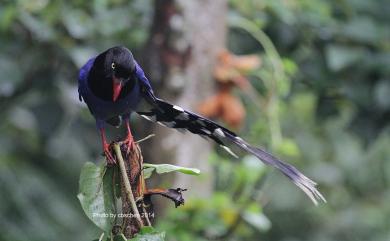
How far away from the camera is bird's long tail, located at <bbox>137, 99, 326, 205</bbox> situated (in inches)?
102

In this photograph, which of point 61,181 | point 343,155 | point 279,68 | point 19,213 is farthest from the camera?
point 343,155

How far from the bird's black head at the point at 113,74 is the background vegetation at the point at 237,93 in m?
1.13

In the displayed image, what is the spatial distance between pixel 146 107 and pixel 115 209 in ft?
3.25

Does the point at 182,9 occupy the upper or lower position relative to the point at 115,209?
upper

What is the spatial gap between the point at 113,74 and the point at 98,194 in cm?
77

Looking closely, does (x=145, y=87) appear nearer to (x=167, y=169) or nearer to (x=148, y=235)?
(x=167, y=169)

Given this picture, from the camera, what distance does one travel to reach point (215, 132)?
299 cm

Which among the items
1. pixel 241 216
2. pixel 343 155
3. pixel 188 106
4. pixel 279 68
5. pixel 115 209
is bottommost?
pixel 115 209

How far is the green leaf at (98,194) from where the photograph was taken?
2.34 metres

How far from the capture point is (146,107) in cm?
336

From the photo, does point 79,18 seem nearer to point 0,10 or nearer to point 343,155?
point 0,10

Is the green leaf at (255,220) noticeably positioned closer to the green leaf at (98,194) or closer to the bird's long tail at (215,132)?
the bird's long tail at (215,132)

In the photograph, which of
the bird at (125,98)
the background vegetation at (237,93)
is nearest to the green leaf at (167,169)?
the bird at (125,98)

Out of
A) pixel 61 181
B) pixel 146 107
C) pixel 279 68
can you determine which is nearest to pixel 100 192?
pixel 146 107
